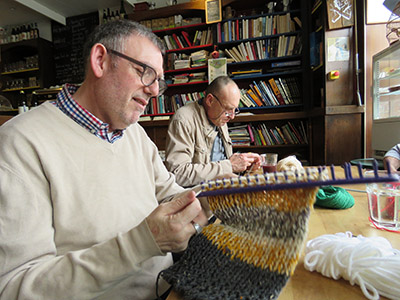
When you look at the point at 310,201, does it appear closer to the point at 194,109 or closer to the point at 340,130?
the point at 194,109

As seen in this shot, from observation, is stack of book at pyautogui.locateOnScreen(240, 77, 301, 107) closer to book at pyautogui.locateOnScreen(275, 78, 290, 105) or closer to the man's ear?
book at pyautogui.locateOnScreen(275, 78, 290, 105)

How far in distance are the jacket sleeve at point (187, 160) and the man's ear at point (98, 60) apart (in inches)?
40.4

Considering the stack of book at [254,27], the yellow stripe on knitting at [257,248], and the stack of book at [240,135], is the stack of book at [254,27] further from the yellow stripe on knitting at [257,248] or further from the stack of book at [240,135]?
the yellow stripe on knitting at [257,248]

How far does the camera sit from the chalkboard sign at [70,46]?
5.38 meters

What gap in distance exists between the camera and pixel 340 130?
2951 mm

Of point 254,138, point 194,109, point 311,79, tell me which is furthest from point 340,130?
point 194,109

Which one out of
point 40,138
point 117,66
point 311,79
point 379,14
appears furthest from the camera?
point 311,79

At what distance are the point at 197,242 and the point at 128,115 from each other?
57 cm

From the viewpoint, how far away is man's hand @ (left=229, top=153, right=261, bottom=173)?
1815 millimetres

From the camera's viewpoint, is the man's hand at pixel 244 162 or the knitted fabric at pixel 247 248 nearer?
the knitted fabric at pixel 247 248

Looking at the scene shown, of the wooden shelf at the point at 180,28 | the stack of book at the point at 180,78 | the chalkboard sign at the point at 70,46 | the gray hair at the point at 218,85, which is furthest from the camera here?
the chalkboard sign at the point at 70,46

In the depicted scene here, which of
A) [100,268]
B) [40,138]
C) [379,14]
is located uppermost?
[379,14]

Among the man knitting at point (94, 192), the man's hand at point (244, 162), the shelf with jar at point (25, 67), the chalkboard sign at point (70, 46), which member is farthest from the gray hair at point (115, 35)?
the shelf with jar at point (25, 67)

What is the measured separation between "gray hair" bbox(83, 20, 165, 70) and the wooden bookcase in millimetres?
2595
